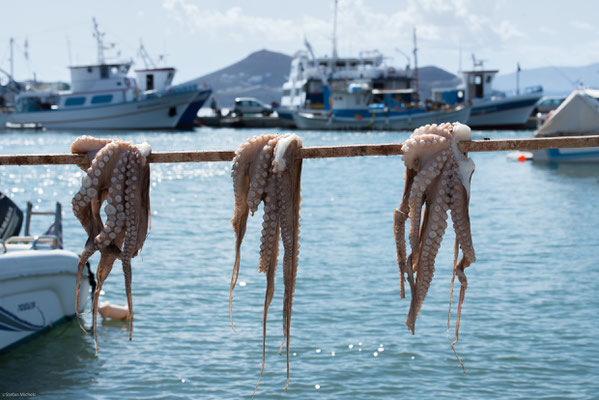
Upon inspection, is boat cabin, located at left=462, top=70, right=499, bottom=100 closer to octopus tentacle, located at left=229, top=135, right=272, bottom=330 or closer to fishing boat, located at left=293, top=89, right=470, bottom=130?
fishing boat, located at left=293, top=89, right=470, bottom=130

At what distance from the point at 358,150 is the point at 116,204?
1677mm

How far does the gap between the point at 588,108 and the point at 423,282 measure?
3255 centimetres

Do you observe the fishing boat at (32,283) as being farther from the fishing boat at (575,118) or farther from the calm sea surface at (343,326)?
the fishing boat at (575,118)

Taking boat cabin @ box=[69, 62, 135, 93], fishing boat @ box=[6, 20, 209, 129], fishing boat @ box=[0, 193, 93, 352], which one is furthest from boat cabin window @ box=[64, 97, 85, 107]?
fishing boat @ box=[0, 193, 93, 352]

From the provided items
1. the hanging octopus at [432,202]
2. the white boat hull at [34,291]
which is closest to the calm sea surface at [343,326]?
the white boat hull at [34,291]

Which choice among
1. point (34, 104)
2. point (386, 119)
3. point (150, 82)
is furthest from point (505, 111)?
point (34, 104)

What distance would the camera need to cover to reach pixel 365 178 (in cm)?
4247

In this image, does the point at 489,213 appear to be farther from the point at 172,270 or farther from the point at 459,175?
the point at 459,175

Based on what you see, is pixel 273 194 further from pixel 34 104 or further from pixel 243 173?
Answer: pixel 34 104

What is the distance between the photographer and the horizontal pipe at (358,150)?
4734 mm

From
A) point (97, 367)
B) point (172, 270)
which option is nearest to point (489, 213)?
point (172, 270)

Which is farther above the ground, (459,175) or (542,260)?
(459,175)

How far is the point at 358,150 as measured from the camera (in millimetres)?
4988

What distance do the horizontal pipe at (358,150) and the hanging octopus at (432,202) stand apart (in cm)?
12
